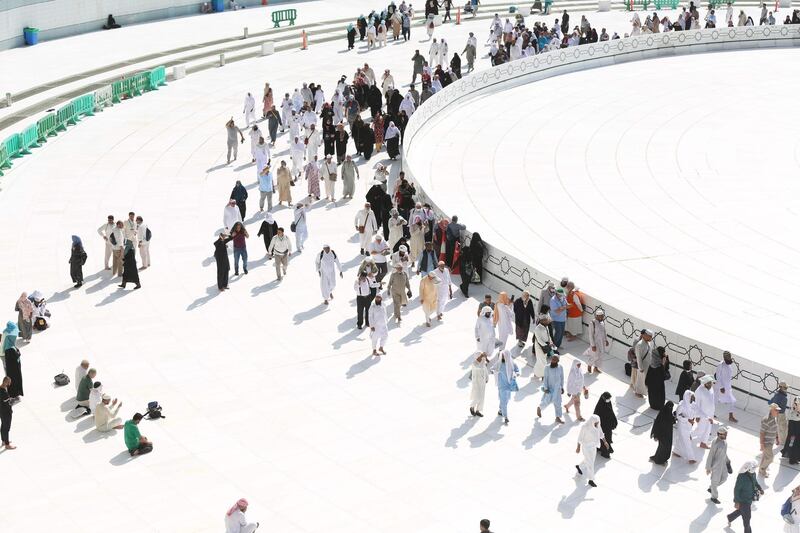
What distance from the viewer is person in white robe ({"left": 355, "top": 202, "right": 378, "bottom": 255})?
25484mm

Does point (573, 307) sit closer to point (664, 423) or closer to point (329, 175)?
point (664, 423)

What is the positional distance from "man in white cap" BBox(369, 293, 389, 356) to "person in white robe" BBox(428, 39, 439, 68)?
24.0 meters

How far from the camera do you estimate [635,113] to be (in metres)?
38.0

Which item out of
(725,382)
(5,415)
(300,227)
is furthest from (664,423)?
(300,227)

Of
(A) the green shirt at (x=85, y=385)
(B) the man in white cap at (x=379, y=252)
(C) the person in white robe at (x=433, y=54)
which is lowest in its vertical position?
(A) the green shirt at (x=85, y=385)

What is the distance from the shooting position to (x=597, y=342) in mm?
20078

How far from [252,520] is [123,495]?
6.78 feet

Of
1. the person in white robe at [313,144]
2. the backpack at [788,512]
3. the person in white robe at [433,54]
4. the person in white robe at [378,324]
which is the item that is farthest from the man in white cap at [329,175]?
→ the backpack at [788,512]

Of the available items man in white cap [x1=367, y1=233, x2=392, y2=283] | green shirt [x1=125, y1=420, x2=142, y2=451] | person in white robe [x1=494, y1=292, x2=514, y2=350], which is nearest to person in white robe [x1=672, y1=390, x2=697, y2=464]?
person in white robe [x1=494, y1=292, x2=514, y2=350]

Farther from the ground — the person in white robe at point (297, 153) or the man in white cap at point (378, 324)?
the person in white robe at point (297, 153)

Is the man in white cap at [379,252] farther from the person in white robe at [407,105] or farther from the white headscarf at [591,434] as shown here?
the person in white robe at [407,105]

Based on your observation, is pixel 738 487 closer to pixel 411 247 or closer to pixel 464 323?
pixel 464 323

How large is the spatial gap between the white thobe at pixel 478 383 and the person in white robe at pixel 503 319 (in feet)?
7.36

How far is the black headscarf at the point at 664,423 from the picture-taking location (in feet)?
55.7
